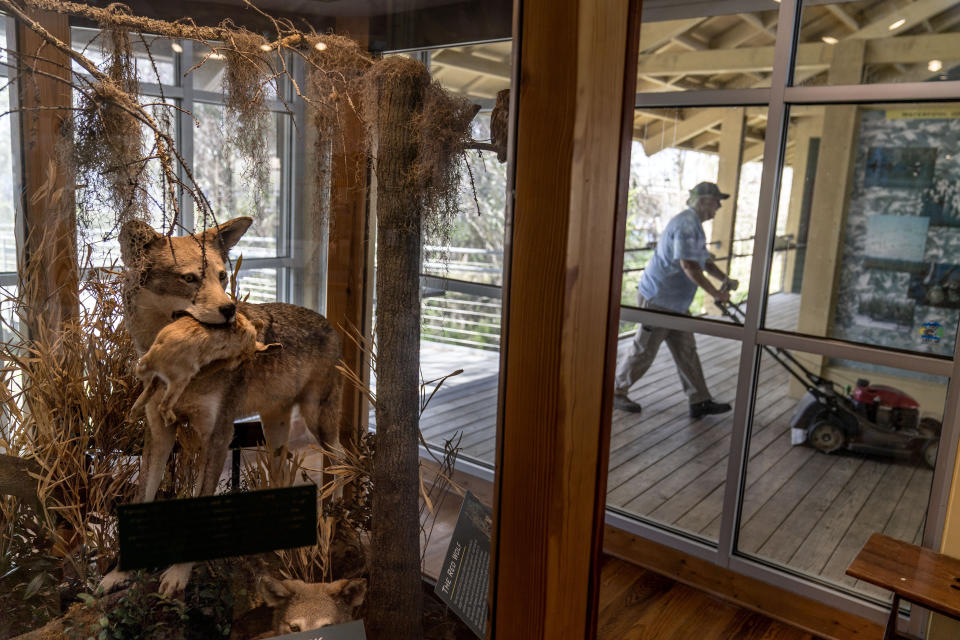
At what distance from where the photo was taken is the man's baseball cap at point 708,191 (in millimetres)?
3062

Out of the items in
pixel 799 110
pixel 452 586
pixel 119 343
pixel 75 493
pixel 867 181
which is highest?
pixel 799 110

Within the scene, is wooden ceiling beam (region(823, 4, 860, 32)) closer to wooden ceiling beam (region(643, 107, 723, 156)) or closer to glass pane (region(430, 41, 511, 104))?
wooden ceiling beam (region(643, 107, 723, 156))

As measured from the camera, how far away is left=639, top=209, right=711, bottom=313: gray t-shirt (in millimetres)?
3143

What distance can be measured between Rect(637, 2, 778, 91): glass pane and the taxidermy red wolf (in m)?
2.05

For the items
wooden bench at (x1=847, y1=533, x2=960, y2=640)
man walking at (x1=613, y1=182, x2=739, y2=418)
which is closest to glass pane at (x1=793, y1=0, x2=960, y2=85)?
man walking at (x1=613, y1=182, x2=739, y2=418)

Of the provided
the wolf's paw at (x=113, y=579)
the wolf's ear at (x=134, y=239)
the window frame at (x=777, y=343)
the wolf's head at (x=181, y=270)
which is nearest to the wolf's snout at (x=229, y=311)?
the wolf's head at (x=181, y=270)

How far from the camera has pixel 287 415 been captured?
3.81ft

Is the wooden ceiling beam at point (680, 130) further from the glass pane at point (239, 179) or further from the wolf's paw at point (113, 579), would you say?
the wolf's paw at point (113, 579)

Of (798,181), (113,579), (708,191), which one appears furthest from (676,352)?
(113,579)

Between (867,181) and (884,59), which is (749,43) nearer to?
(884,59)

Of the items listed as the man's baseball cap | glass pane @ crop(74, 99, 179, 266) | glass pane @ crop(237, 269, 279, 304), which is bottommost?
glass pane @ crop(237, 269, 279, 304)

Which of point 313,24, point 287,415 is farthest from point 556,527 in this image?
point 313,24

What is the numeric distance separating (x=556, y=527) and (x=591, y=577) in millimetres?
165

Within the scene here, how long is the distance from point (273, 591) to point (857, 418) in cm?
253
